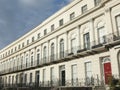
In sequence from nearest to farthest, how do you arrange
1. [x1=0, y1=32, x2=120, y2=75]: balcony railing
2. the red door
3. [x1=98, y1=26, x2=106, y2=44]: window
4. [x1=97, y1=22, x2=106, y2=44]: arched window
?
[x1=0, y1=32, x2=120, y2=75]: balcony railing
the red door
[x1=98, y1=26, x2=106, y2=44]: window
[x1=97, y1=22, x2=106, y2=44]: arched window

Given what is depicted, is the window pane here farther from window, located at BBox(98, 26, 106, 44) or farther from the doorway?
the doorway

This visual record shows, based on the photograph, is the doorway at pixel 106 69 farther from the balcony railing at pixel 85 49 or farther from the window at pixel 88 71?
the window at pixel 88 71

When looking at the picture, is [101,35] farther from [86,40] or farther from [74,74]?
[74,74]

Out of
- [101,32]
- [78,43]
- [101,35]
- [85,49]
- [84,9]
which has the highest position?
[84,9]

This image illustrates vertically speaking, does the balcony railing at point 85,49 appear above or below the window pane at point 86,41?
below

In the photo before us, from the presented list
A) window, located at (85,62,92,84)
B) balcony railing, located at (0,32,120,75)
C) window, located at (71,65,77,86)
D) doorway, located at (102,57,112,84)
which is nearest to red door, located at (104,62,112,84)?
doorway, located at (102,57,112,84)

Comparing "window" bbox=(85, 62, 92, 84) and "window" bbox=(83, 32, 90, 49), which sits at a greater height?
"window" bbox=(83, 32, 90, 49)

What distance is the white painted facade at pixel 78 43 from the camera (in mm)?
20578

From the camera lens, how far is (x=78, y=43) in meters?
26.1

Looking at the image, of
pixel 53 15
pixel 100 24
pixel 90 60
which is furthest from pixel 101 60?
pixel 53 15

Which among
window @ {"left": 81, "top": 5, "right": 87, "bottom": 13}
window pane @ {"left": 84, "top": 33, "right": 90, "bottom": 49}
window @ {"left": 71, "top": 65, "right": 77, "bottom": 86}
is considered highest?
window @ {"left": 81, "top": 5, "right": 87, "bottom": 13}

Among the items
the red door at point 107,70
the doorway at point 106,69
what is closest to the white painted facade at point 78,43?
the doorway at point 106,69

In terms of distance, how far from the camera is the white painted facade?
20578 mm

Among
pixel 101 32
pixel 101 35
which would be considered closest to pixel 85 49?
pixel 101 35
